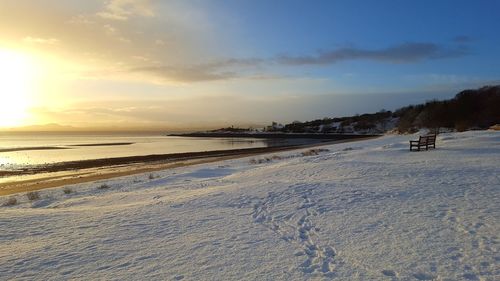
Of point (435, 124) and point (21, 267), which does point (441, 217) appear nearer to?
point (21, 267)

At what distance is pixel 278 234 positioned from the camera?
26.5 feet

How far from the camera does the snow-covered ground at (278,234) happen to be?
6.19 meters

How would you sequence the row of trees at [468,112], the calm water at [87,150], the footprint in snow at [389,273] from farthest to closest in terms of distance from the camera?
the row of trees at [468,112], the calm water at [87,150], the footprint in snow at [389,273]

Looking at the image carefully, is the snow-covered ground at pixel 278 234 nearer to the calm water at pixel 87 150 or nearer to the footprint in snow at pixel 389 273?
the footprint in snow at pixel 389 273

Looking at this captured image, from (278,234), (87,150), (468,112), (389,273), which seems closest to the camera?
(389,273)

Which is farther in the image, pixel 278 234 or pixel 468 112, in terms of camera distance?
pixel 468 112

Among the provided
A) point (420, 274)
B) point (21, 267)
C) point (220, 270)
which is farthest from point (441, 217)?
point (21, 267)

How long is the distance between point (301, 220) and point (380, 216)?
185 centimetres

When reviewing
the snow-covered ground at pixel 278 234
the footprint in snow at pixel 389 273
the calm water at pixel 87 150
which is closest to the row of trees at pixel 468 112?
the calm water at pixel 87 150

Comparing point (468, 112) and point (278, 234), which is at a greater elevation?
point (468, 112)

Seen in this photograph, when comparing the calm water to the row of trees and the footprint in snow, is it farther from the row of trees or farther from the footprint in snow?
the footprint in snow

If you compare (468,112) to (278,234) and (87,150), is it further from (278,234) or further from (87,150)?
(278,234)

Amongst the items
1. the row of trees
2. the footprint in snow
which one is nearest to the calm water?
the row of trees

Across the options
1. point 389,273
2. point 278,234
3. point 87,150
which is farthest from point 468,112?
point 389,273
